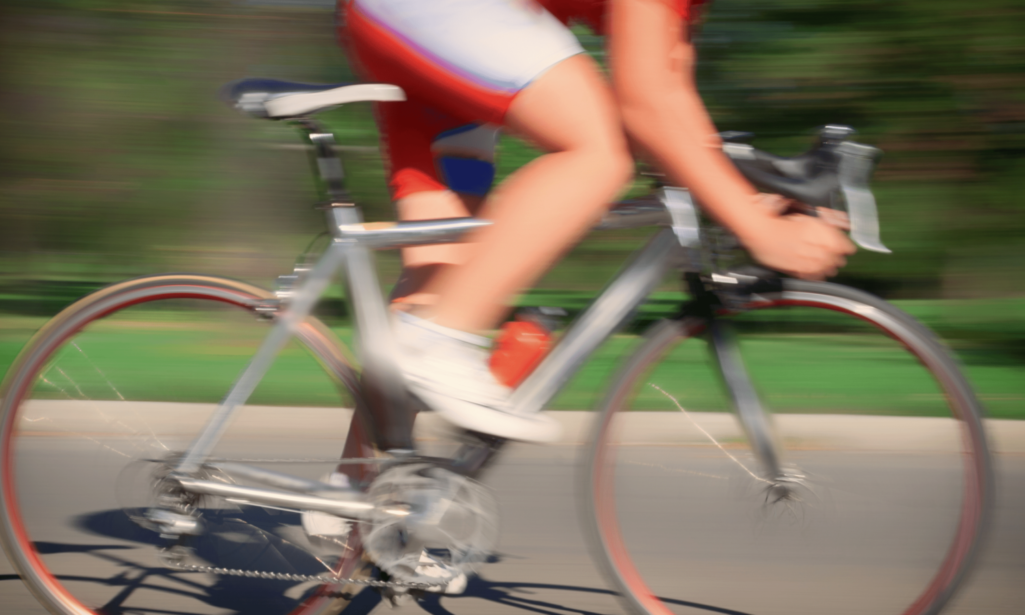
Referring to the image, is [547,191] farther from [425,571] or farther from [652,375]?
[425,571]

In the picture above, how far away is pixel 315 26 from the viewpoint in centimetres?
653

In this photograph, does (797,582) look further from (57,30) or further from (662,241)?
(57,30)

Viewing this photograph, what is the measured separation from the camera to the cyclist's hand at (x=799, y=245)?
5.76 ft

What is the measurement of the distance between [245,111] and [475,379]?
720mm

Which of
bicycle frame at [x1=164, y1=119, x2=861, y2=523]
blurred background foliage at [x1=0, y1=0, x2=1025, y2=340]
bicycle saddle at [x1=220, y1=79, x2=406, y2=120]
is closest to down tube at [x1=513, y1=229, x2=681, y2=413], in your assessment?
bicycle frame at [x1=164, y1=119, x2=861, y2=523]

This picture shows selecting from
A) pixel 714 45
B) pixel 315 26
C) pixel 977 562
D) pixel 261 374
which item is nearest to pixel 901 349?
pixel 977 562

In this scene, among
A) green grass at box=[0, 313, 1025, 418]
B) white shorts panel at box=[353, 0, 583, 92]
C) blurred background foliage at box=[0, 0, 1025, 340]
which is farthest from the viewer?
blurred background foliage at box=[0, 0, 1025, 340]

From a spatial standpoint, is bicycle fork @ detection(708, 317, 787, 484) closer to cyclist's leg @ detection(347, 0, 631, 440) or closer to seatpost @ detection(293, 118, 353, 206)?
cyclist's leg @ detection(347, 0, 631, 440)

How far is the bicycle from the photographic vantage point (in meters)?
1.84

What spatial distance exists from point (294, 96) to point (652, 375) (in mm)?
939

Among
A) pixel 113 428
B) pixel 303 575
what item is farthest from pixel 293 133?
pixel 303 575

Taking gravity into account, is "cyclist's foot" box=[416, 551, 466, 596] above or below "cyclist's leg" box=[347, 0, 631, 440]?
below

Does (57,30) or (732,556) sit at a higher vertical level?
(57,30)

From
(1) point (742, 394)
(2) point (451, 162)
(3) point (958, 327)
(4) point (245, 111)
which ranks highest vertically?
(3) point (958, 327)
